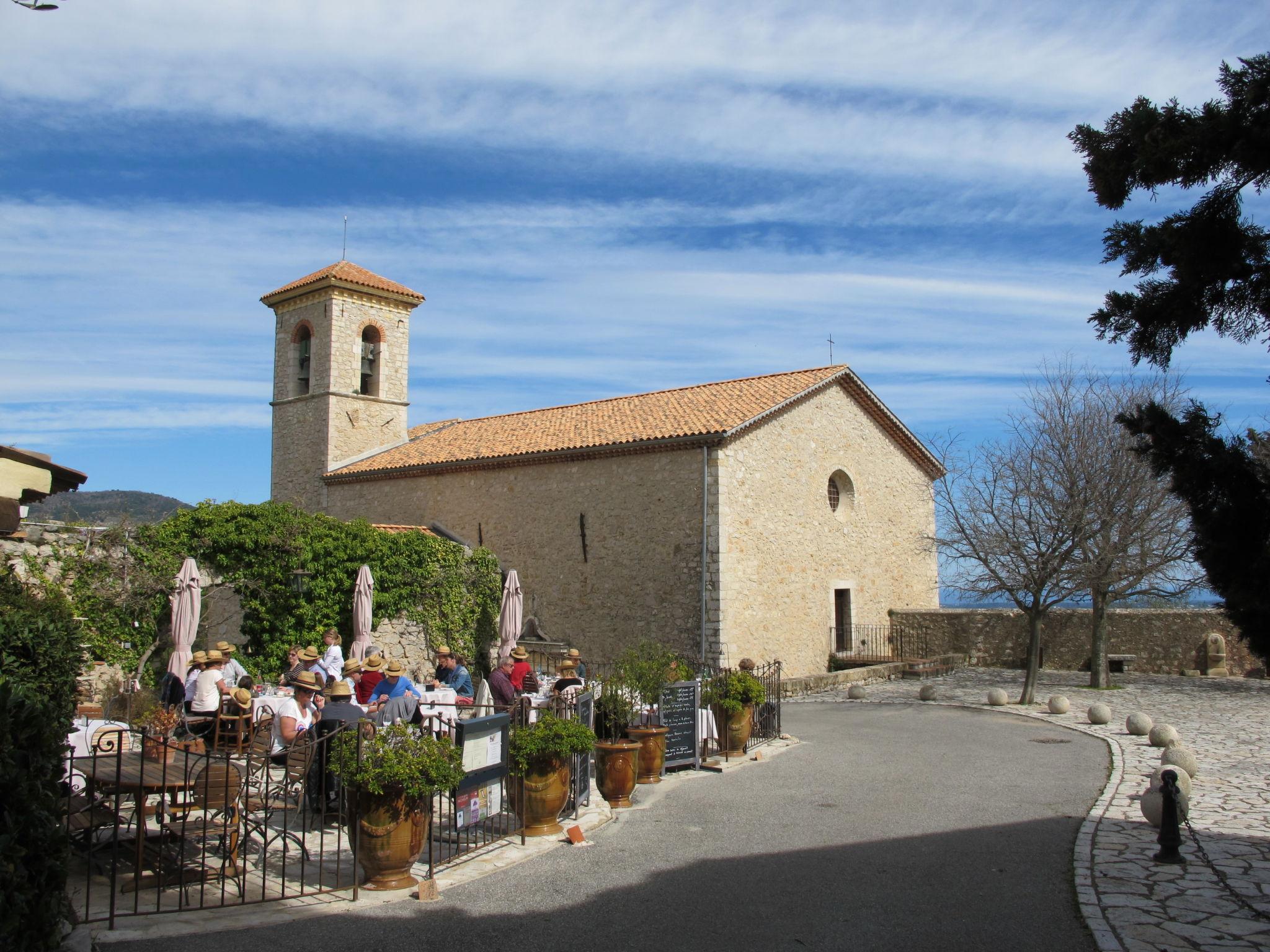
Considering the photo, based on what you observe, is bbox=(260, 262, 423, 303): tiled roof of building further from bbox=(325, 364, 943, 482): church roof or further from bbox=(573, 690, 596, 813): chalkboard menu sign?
bbox=(573, 690, 596, 813): chalkboard menu sign

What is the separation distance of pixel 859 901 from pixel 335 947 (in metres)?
3.44

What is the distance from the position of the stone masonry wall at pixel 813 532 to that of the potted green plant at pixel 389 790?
11.9 metres

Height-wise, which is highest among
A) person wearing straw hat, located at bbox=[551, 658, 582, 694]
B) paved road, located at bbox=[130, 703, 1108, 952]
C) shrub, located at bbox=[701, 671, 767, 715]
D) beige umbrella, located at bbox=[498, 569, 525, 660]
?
beige umbrella, located at bbox=[498, 569, 525, 660]

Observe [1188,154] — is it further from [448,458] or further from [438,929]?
[448,458]

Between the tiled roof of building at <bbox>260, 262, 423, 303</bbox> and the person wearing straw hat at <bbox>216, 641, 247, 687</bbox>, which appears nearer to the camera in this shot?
the person wearing straw hat at <bbox>216, 641, 247, 687</bbox>

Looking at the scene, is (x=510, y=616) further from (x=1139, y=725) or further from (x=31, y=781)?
(x=31, y=781)

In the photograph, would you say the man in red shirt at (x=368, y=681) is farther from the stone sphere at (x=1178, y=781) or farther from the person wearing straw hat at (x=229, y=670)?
the stone sphere at (x=1178, y=781)

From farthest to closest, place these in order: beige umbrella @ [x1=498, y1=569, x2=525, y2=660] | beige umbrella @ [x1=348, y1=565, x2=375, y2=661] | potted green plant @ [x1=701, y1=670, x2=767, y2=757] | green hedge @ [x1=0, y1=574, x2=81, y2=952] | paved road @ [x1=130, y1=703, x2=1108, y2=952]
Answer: beige umbrella @ [x1=498, y1=569, x2=525, y2=660]
beige umbrella @ [x1=348, y1=565, x2=375, y2=661]
potted green plant @ [x1=701, y1=670, x2=767, y2=757]
paved road @ [x1=130, y1=703, x2=1108, y2=952]
green hedge @ [x1=0, y1=574, x2=81, y2=952]

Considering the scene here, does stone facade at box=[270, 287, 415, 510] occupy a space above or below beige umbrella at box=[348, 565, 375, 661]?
above

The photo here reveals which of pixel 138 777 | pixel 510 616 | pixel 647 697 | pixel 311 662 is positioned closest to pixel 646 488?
pixel 510 616

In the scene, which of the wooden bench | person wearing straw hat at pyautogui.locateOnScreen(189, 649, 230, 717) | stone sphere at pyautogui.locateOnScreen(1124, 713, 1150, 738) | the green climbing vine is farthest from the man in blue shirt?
the wooden bench

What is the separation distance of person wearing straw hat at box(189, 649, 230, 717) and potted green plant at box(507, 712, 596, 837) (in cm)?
364

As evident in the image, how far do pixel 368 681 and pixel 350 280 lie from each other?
738 inches

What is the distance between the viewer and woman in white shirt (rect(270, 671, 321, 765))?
8516mm
